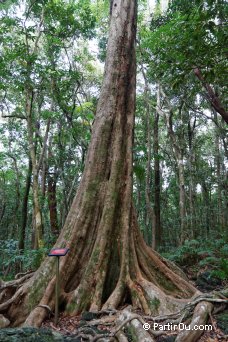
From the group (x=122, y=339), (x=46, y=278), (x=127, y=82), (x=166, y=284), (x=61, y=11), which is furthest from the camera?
(x=61, y=11)

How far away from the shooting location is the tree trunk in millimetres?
4156

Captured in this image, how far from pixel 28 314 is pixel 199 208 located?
20.4 metres

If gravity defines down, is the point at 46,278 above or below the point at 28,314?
above

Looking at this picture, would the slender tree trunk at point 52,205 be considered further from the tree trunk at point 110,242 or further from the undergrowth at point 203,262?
the tree trunk at point 110,242

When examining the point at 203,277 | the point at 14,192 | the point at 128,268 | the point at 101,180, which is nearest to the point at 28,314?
the point at 128,268

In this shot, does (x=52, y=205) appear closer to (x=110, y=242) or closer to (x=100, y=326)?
(x=110, y=242)

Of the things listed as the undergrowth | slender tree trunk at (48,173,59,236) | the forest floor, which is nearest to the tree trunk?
the forest floor

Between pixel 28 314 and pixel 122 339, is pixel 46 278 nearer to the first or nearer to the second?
pixel 28 314

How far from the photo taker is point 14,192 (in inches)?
866

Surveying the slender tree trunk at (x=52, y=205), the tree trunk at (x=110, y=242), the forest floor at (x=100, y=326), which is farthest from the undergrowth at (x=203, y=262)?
the slender tree trunk at (x=52, y=205)

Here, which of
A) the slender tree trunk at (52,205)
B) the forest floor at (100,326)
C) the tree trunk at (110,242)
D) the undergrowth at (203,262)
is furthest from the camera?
the slender tree trunk at (52,205)

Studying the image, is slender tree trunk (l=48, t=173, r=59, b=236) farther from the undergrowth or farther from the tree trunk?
the tree trunk

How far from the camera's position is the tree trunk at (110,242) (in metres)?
4.16

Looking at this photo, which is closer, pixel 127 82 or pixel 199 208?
pixel 127 82
